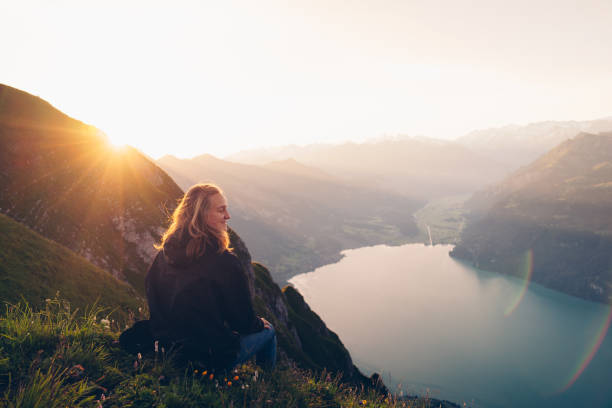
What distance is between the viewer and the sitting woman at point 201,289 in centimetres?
506

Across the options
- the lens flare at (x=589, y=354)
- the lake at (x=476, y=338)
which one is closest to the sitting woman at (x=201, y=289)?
the lake at (x=476, y=338)

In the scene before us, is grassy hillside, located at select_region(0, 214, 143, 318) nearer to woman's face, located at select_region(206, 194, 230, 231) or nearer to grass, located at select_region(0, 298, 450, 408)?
grass, located at select_region(0, 298, 450, 408)

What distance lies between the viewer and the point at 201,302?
5.05m

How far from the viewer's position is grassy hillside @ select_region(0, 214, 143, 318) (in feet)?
48.4

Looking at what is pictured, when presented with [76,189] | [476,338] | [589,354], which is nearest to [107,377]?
[76,189]

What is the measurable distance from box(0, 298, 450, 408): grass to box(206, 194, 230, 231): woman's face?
219cm

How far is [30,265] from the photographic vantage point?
57.0 feet

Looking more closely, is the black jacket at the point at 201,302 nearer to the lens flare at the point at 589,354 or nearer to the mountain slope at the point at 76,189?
the mountain slope at the point at 76,189

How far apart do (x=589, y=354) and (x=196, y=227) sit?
16807cm

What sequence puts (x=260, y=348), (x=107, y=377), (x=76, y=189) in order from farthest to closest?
(x=76, y=189)
(x=260, y=348)
(x=107, y=377)

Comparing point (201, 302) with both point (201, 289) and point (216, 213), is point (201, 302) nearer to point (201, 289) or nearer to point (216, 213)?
point (201, 289)

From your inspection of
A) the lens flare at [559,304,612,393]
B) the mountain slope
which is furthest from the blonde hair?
the lens flare at [559,304,612,393]

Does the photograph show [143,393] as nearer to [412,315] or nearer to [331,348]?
[331,348]

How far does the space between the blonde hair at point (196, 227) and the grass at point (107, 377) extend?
180 cm
